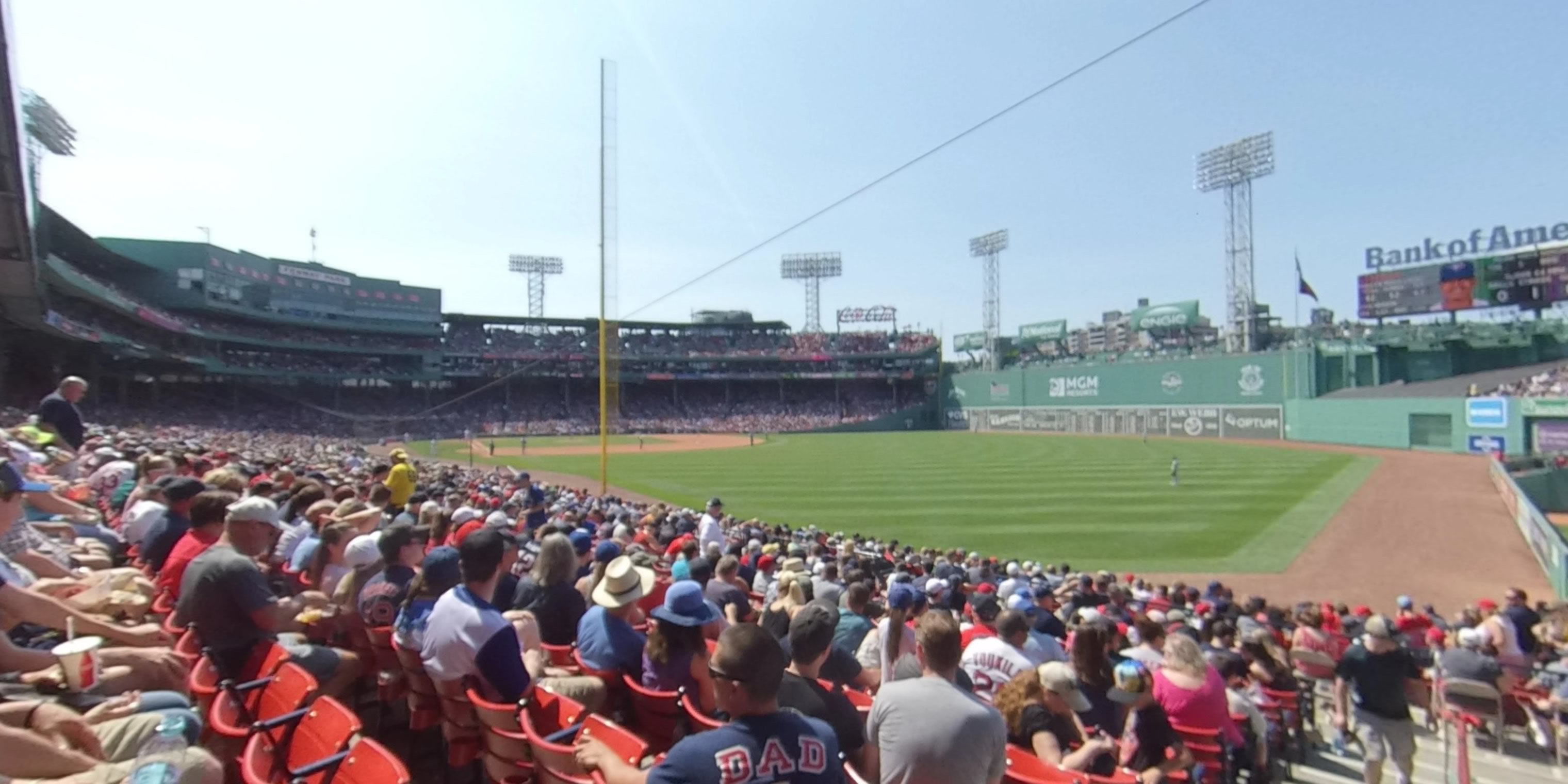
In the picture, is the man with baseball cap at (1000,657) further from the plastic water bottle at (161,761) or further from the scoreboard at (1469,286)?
the scoreboard at (1469,286)

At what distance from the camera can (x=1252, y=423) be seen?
4922 centimetres

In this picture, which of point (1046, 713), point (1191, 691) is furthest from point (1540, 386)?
point (1046, 713)

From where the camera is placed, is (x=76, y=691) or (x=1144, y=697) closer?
(x=76, y=691)

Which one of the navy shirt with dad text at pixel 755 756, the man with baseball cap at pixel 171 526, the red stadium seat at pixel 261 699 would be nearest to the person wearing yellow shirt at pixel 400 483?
the man with baseball cap at pixel 171 526

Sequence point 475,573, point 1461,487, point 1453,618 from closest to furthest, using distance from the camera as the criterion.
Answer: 1. point 475,573
2. point 1453,618
3. point 1461,487

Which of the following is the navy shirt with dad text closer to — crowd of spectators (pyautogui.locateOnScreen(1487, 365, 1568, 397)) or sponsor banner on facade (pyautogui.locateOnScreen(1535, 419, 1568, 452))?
sponsor banner on facade (pyautogui.locateOnScreen(1535, 419, 1568, 452))

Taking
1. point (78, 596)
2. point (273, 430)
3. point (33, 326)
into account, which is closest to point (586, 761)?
point (78, 596)

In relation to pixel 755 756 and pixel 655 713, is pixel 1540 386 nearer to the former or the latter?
pixel 655 713

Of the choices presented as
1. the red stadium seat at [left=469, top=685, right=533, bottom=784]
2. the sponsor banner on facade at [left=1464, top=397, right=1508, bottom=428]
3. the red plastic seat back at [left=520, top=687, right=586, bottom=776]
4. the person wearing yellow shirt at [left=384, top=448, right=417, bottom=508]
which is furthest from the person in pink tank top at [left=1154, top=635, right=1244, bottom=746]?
the sponsor banner on facade at [left=1464, top=397, right=1508, bottom=428]

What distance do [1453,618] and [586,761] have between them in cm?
1518

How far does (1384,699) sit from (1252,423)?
163ft

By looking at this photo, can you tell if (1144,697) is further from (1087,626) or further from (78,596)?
(78,596)

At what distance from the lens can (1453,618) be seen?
507 inches

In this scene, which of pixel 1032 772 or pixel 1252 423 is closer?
pixel 1032 772
